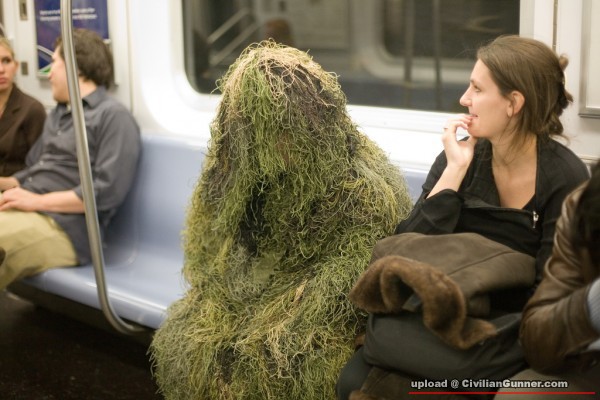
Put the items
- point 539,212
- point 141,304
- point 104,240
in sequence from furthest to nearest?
1. point 104,240
2. point 141,304
3. point 539,212

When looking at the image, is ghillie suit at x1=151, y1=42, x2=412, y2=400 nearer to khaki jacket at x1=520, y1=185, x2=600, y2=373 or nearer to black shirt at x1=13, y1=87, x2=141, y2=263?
khaki jacket at x1=520, y1=185, x2=600, y2=373

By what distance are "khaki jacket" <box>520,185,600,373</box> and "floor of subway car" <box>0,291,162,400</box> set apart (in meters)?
2.03

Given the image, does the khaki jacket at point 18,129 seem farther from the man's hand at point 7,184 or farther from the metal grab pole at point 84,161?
the metal grab pole at point 84,161

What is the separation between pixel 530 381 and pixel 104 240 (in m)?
2.63

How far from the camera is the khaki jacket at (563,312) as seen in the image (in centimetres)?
179

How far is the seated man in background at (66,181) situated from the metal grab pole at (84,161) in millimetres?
575

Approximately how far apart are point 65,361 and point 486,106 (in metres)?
2.50

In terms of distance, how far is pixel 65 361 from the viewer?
3.93 metres

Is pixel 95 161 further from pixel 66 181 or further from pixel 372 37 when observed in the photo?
pixel 372 37

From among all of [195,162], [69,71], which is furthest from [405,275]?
[195,162]

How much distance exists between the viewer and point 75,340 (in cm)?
421

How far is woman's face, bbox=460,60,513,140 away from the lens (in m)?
2.20

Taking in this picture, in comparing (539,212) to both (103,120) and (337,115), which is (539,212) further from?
(103,120)

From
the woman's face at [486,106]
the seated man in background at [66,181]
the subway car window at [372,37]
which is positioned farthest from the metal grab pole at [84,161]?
the woman's face at [486,106]
